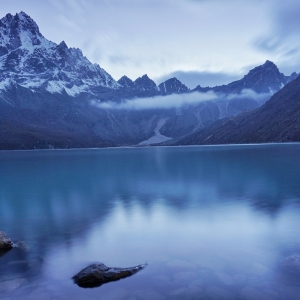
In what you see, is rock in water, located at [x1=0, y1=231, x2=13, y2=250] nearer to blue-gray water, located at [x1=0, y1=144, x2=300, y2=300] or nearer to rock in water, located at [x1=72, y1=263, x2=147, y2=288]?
blue-gray water, located at [x1=0, y1=144, x2=300, y2=300]

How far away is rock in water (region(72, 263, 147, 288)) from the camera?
16703 millimetres

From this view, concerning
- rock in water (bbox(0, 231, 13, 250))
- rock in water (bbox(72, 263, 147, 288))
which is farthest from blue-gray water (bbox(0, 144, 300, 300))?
rock in water (bbox(0, 231, 13, 250))

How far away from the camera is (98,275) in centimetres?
1688

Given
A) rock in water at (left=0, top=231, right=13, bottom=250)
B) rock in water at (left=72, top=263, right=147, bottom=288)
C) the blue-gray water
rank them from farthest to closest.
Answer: rock in water at (left=0, top=231, right=13, bottom=250) < rock in water at (left=72, top=263, right=147, bottom=288) < the blue-gray water

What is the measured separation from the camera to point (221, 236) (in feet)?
80.4

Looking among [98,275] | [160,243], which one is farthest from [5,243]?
[160,243]

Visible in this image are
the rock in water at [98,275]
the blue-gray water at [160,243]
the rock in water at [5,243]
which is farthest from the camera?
the rock in water at [5,243]

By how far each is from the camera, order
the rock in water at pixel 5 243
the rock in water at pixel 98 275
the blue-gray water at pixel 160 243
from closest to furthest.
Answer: the blue-gray water at pixel 160 243
the rock in water at pixel 98 275
the rock in water at pixel 5 243

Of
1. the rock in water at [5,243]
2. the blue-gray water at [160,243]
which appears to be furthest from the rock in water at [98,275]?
the rock in water at [5,243]

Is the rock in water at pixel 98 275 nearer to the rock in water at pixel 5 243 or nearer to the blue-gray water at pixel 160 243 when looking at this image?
the blue-gray water at pixel 160 243

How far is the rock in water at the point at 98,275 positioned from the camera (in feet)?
54.8

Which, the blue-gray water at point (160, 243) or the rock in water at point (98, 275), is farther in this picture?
the rock in water at point (98, 275)

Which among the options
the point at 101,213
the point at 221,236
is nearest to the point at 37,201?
the point at 101,213

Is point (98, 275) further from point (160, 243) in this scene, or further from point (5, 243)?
point (5, 243)
